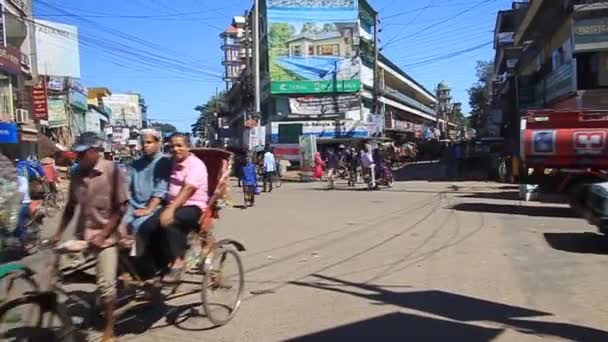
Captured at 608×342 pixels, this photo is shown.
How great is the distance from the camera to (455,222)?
14.3m

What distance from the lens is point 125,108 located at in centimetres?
12269

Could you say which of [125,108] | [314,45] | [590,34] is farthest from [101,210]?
[125,108]

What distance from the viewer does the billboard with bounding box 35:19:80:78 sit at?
45.2 meters

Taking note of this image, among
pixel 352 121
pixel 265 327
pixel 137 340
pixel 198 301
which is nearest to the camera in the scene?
pixel 137 340

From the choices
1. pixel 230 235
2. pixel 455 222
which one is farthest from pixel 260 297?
pixel 455 222

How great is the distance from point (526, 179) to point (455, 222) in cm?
216

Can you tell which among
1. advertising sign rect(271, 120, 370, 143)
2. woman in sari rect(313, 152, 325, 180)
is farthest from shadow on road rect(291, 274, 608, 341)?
advertising sign rect(271, 120, 370, 143)

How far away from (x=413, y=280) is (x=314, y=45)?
45575 millimetres

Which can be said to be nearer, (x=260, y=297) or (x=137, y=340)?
(x=137, y=340)

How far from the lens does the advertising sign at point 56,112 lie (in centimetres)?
4372

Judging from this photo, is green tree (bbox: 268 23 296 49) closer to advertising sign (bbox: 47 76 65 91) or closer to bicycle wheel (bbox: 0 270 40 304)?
advertising sign (bbox: 47 76 65 91)

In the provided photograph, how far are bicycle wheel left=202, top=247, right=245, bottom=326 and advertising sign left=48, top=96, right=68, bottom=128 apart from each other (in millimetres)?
39991

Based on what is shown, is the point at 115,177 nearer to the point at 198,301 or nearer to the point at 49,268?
the point at 49,268

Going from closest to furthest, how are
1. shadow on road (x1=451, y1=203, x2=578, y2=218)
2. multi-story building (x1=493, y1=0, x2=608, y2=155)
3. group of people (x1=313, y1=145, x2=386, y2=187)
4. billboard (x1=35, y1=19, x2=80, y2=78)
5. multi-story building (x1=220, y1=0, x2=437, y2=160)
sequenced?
shadow on road (x1=451, y1=203, x2=578, y2=218), multi-story building (x1=493, y1=0, x2=608, y2=155), group of people (x1=313, y1=145, x2=386, y2=187), billboard (x1=35, y1=19, x2=80, y2=78), multi-story building (x1=220, y1=0, x2=437, y2=160)
